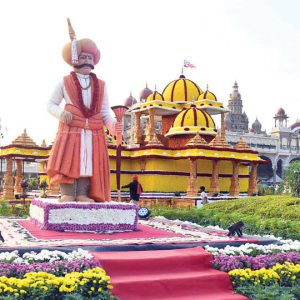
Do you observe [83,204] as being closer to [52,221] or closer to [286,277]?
[52,221]

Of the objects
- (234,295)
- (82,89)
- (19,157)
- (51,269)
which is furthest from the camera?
(19,157)

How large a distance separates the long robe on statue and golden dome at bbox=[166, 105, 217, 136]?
1364 centimetres

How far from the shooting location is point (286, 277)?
600cm

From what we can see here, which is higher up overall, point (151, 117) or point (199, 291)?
point (151, 117)

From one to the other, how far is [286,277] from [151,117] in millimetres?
19113

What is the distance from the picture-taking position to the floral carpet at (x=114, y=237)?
707cm

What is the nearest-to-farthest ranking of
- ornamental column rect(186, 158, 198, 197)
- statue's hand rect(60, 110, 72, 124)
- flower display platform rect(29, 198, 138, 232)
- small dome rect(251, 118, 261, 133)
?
flower display platform rect(29, 198, 138, 232)
statue's hand rect(60, 110, 72, 124)
ornamental column rect(186, 158, 198, 197)
small dome rect(251, 118, 261, 133)

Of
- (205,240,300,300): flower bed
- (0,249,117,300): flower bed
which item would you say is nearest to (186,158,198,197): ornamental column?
(205,240,300,300): flower bed

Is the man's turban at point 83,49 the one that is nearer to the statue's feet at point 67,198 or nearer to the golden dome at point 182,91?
the statue's feet at point 67,198

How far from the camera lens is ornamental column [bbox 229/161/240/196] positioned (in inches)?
920

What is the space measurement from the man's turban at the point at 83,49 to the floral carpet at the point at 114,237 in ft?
11.6

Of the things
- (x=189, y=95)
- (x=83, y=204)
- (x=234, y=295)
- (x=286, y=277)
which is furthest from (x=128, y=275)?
(x=189, y=95)

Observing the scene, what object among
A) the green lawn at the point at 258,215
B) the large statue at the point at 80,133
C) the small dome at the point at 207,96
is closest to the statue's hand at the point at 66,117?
the large statue at the point at 80,133

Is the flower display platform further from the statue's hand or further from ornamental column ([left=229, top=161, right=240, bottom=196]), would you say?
ornamental column ([left=229, top=161, right=240, bottom=196])
